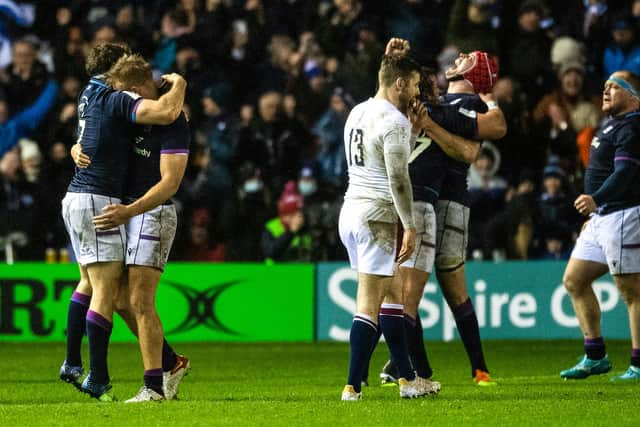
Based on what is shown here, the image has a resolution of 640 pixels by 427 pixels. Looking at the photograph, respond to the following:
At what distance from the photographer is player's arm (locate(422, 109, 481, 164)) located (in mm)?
10484

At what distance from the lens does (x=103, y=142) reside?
9.45 meters

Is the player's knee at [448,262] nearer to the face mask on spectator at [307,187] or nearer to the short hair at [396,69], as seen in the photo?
the short hair at [396,69]

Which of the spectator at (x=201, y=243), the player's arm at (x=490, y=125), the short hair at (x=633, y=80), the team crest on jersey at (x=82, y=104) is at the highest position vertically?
the short hair at (x=633, y=80)

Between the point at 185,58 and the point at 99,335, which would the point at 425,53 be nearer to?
the point at 185,58

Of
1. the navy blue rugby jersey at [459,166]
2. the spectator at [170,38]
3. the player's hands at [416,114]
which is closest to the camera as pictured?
the player's hands at [416,114]

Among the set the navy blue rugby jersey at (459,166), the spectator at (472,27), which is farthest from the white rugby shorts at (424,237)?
the spectator at (472,27)

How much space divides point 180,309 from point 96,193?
713cm

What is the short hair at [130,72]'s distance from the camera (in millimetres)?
9414

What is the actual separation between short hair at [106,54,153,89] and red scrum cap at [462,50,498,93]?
2595mm

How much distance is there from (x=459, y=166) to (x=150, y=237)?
2.67 meters

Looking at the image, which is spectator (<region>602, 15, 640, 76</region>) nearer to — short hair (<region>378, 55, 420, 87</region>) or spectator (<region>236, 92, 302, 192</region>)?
spectator (<region>236, 92, 302, 192</region>)

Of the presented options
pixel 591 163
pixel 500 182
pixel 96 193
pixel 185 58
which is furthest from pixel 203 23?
pixel 96 193

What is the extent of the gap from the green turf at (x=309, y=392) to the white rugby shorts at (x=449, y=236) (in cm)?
96

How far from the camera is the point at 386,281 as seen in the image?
9.42 metres
